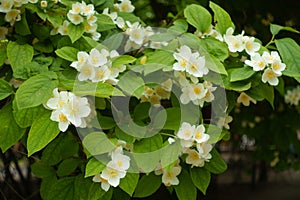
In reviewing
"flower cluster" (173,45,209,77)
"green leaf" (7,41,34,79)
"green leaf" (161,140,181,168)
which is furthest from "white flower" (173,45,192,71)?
"green leaf" (7,41,34,79)

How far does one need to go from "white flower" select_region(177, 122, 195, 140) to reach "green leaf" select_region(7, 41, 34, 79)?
18.0 inches

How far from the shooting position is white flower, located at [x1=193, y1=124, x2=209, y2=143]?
1.22 metres

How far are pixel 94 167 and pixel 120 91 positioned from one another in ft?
0.66

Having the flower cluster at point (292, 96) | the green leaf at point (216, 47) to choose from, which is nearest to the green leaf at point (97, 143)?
the green leaf at point (216, 47)

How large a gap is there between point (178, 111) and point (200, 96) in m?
0.07

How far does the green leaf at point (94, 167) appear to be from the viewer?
3.71ft

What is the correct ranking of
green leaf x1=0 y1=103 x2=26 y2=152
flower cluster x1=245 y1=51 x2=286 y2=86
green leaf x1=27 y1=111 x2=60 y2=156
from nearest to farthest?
green leaf x1=27 y1=111 x2=60 y2=156, green leaf x1=0 y1=103 x2=26 y2=152, flower cluster x1=245 y1=51 x2=286 y2=86

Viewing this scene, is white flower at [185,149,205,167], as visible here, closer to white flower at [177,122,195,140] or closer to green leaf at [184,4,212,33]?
white flower at [177,122,195,140]

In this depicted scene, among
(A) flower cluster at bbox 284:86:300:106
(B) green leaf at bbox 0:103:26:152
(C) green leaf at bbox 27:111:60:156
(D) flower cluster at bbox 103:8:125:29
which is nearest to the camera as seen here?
(C) green leaf at bbox 27:111:60:156

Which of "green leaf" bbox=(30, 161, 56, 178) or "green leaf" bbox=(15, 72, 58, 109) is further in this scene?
"green leaf" bbox=(30, 161, 56, 178)

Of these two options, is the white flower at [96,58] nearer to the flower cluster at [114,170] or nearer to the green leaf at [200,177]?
the flower cluster at [114,170]

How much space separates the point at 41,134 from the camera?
111 centimetres

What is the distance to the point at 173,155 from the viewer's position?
47.2 inches

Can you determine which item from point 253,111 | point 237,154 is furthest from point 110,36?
point 237,154
